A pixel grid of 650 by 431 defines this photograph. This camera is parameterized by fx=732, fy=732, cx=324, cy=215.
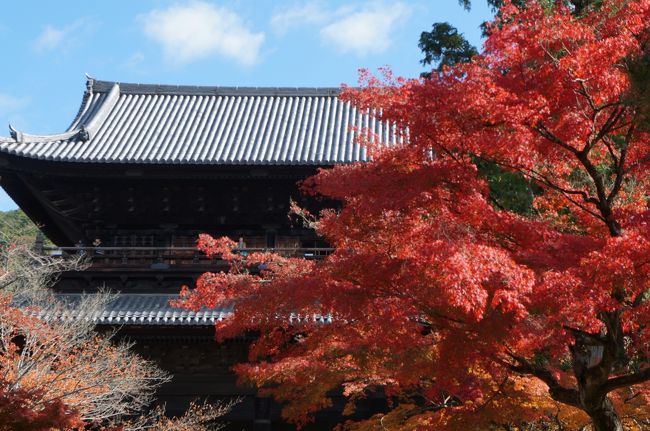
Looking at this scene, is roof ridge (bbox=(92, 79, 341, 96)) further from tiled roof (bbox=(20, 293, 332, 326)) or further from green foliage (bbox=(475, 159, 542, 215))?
green foliage (bbox=(475, 159, 542, 215))

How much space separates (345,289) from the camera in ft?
24.4

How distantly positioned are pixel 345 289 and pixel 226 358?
6.05m

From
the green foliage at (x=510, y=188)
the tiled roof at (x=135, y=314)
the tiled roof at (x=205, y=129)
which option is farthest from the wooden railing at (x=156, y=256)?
the green foliage at (x=510, y=188)

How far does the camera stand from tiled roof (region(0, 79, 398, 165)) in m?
14.1

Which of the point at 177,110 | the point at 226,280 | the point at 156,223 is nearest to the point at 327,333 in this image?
the point at 226,280

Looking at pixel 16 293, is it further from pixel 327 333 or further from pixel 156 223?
pixel 327 333

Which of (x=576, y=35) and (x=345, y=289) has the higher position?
(x=576, y=35)

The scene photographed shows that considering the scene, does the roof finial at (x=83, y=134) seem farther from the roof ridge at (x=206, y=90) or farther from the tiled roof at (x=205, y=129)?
the roof ridge at (x=206, y=90)

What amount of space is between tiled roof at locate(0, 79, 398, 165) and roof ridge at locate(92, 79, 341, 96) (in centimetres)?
3

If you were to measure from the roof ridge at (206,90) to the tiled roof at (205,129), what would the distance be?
3 centimetres

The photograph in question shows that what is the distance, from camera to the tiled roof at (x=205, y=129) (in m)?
14.1

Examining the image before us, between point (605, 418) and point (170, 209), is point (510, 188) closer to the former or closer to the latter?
point (605, 418)

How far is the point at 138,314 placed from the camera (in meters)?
12.2

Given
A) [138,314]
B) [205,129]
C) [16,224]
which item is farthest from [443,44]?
[16,224]
